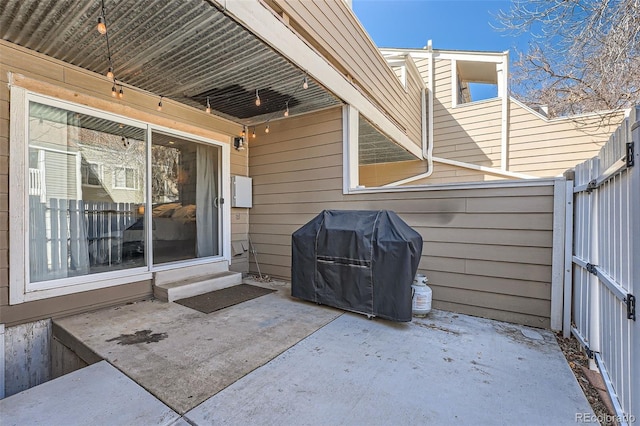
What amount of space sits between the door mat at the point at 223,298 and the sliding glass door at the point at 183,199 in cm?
77

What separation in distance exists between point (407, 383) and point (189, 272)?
3.23 metres

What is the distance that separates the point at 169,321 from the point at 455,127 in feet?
23.4

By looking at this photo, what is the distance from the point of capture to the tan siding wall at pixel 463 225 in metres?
2.79

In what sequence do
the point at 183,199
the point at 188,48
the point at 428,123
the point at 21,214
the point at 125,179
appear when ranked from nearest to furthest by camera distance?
the point at 21,214
the point at 188,48
the point at 125,179
the point at 183,199
the point at 428,123

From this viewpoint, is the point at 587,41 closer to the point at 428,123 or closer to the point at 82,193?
the point at 428,123

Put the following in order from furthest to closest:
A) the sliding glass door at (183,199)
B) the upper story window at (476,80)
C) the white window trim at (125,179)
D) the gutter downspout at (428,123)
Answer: the gutter downspout at (428,123), the upper story window at (476,80), the sliding glass door at (183,199), the white window trim at (125,179)

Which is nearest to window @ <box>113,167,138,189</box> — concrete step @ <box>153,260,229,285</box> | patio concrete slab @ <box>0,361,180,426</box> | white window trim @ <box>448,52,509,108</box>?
concrete step @ <box>153,260,229,285</box>

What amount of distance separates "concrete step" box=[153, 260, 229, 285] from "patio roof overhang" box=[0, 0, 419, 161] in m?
→ 2.34

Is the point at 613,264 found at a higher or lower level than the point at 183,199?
lower

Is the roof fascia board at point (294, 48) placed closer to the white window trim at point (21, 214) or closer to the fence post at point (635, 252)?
the white window trim at point (21, 214)

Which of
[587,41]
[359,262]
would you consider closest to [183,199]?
[359,262]

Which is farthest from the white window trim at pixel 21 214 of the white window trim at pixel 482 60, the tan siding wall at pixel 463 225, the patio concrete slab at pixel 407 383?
the white window trim at pixel 482 60

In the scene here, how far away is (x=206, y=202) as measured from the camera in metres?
4.53

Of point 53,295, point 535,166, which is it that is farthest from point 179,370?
point 535,166
